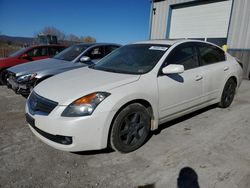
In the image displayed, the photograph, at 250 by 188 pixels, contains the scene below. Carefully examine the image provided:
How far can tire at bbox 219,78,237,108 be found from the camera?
4.38m

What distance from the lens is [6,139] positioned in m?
3.21

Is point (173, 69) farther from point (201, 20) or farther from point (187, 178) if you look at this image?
point (201, 20)

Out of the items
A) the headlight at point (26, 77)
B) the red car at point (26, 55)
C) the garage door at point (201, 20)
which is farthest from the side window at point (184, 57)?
the garage door at point (201, 20)

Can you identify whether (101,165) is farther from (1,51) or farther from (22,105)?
(1,51)

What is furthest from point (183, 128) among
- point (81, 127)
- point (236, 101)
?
point (236, 101)

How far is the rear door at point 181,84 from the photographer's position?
3.08 meters

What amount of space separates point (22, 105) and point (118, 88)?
3.38 m

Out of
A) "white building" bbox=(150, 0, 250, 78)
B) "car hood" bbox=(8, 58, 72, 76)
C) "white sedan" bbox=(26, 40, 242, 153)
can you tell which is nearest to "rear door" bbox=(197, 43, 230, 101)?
"white sedan" bbox=(26, 40, 242, 153)

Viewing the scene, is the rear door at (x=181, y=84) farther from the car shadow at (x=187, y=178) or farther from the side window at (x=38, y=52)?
the side window at (x=38, y=52)

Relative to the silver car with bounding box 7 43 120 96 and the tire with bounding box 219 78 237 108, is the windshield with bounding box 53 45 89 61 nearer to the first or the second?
the silver car with bounding box 7 43 120 96

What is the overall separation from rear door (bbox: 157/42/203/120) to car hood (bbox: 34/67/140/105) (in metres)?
0.54

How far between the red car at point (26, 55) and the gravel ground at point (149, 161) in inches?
165

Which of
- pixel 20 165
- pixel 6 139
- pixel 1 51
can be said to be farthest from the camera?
pixel 1 51

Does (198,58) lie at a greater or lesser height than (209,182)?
greater
